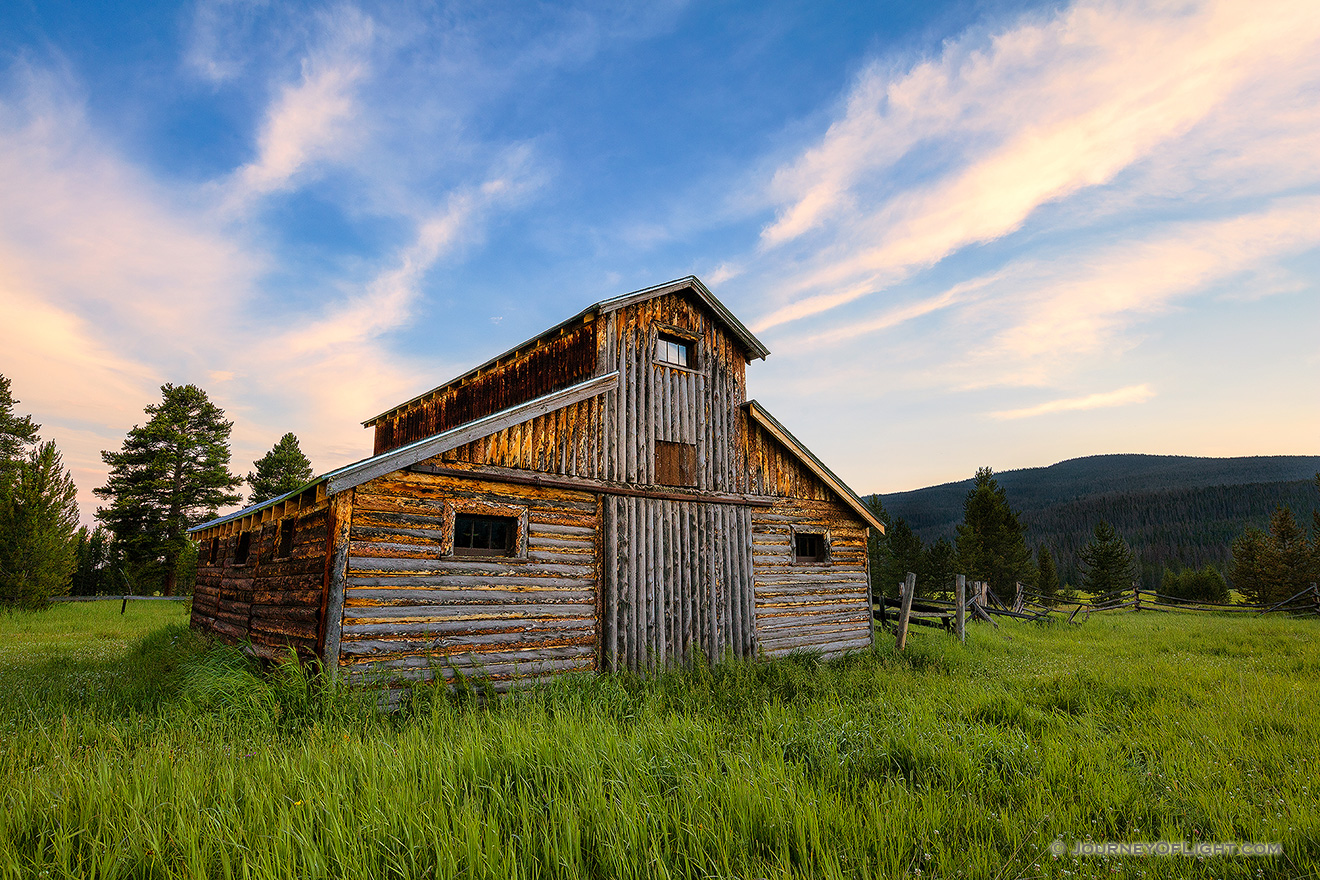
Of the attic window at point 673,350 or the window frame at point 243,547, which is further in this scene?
the attic window at point 673,350

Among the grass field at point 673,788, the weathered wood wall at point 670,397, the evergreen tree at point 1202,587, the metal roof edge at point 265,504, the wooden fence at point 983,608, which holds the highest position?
the weathered wood wall at point 670,397

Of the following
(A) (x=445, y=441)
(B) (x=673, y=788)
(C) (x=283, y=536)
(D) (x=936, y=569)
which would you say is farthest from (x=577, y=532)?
(D) (x=936, y=569)

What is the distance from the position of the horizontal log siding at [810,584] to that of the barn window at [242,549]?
11732mm

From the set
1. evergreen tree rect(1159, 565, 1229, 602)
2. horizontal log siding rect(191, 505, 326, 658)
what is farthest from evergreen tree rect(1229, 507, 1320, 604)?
horizontal log siding rect(191, 505, 326, 658)

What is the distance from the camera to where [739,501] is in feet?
45.3

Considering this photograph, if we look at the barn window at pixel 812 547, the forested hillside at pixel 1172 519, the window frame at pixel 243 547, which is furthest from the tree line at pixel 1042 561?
the forested hillside at pixel 1172 519

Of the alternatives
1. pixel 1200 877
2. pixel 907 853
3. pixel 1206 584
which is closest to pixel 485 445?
pixel 907 853

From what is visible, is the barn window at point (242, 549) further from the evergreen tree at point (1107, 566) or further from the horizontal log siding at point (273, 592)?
the evergreen tree at point (1107, 566)

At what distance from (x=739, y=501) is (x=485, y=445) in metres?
6.17

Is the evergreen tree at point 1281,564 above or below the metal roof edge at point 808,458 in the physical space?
below

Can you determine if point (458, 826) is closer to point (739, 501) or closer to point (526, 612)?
point (526, 612)

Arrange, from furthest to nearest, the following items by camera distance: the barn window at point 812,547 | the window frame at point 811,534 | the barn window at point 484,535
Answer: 1. the barn window at point 812,547
2. the window frame at point 811,534
3. the barn window at point 484,535

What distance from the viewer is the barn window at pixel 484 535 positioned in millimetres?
10312

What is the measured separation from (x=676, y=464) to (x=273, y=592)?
8174mm
